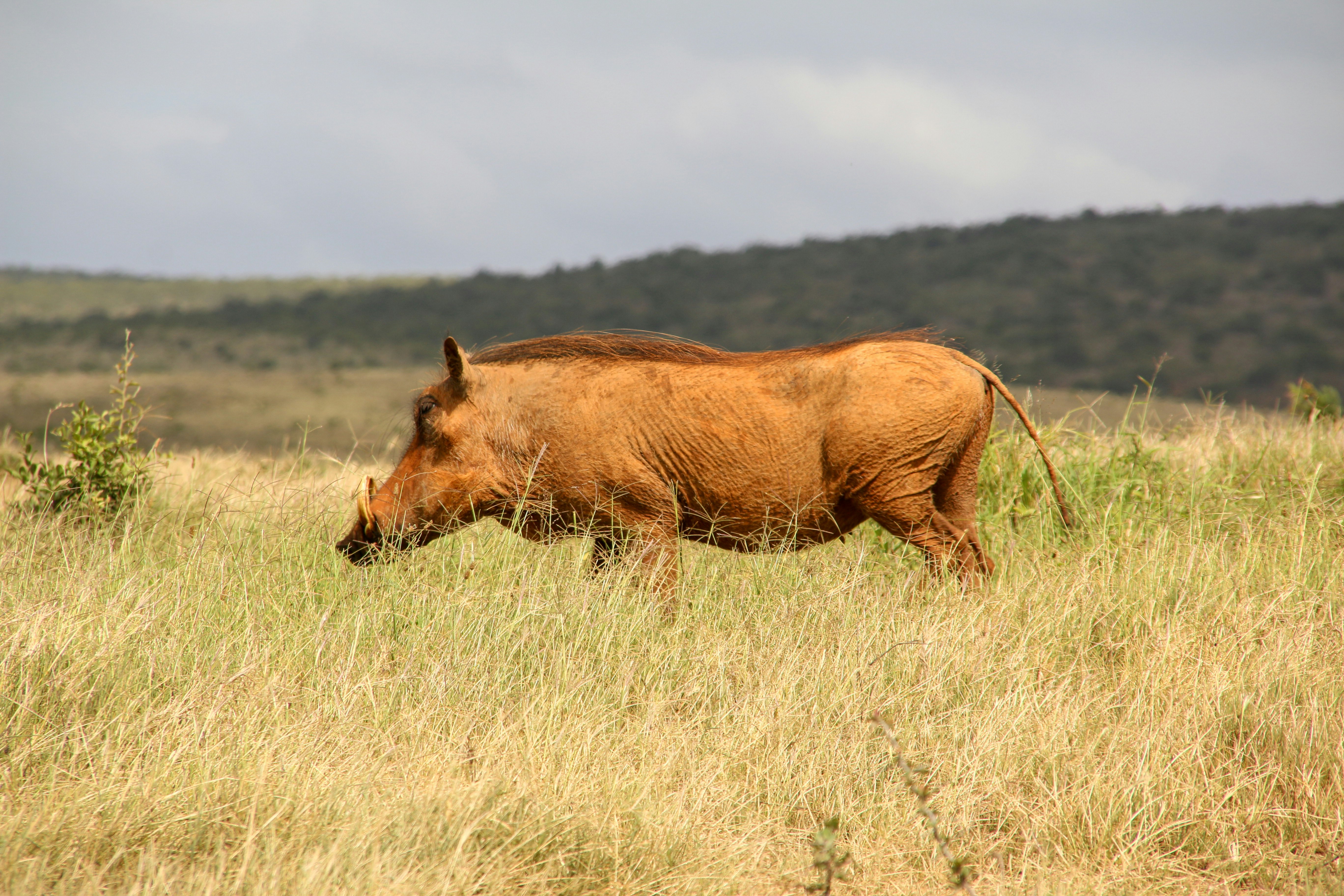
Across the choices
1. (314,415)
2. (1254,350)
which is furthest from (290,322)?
(1254,350)

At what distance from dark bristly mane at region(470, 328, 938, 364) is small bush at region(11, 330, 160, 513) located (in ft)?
6.85

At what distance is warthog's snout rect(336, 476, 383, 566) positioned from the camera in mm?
4145

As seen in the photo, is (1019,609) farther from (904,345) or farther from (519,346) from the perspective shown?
(519,346)

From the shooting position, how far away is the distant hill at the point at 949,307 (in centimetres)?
3023

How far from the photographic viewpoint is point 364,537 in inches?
165

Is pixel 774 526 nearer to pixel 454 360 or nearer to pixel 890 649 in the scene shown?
pixel 890 649

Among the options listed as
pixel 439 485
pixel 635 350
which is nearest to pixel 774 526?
pixel 635 350

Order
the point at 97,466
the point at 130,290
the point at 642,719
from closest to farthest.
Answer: the point at 642,719, the point at 97,466, the point at 130,290

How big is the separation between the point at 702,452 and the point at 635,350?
1.93 ft

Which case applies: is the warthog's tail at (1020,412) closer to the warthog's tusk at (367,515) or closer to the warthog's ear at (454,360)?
the warthog's ear at (454,360)

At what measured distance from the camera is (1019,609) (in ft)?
13.3

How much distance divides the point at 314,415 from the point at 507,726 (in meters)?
23.6

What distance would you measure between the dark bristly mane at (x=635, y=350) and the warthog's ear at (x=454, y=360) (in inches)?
11.7

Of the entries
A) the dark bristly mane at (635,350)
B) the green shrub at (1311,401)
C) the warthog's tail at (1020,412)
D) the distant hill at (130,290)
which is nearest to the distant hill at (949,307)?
the distant hill at (130,290)
